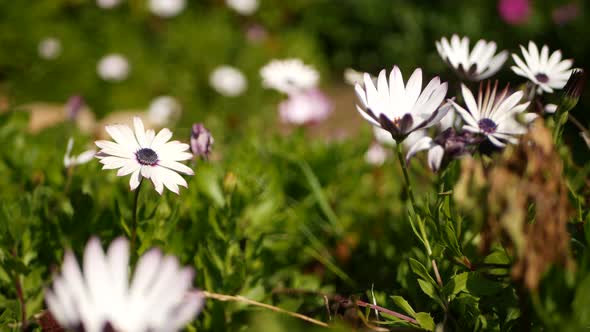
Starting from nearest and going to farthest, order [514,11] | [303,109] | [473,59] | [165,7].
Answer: [473,59] < [303,109] < [514,11] < [165,7]

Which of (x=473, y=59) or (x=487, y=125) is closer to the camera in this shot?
(x=487, y=125)

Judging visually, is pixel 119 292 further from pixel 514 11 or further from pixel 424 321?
pixel 514 11

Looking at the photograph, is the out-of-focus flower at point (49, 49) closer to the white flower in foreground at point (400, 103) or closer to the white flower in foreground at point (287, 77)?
the white flower in foreground at point (287, 77)

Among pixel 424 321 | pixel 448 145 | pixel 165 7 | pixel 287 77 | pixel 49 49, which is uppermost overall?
pixel 165 7

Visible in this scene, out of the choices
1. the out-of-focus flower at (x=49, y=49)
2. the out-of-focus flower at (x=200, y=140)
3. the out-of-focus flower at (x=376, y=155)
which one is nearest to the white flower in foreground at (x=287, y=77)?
the out-of-focus flower at (x=376, y=155)

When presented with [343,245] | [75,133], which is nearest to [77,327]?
[343,245]

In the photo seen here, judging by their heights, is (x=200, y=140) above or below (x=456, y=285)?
above

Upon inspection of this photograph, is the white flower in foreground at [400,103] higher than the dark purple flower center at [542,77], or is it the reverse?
the dark purple flower center at [542,77]

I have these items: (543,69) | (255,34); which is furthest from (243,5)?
(543,69)
